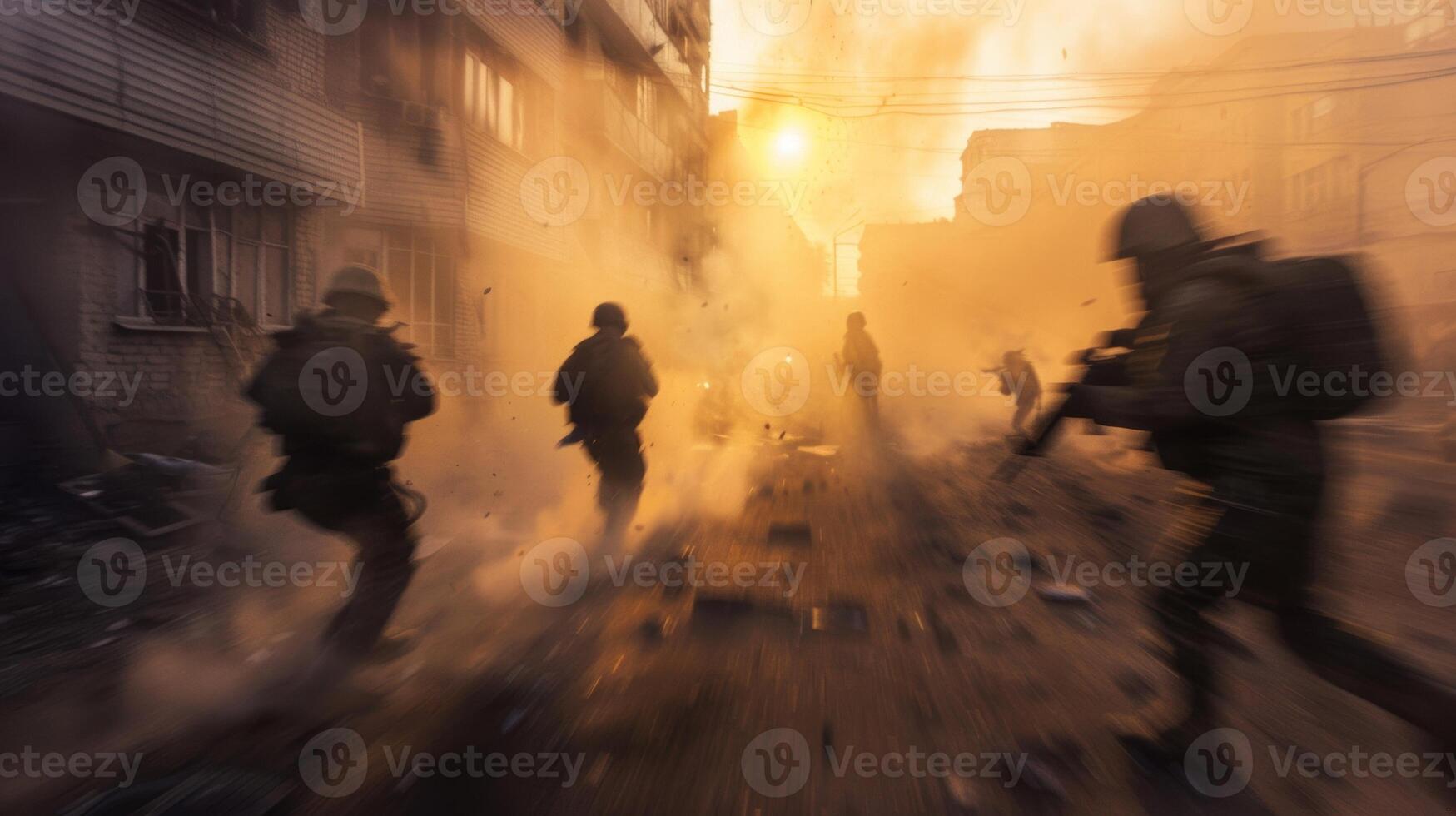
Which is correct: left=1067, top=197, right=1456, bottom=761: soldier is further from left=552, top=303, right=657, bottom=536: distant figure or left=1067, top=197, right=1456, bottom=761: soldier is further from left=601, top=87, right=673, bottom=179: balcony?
left=601, top=87, right=673, bottom=179: balcony

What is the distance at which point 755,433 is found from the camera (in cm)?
1218

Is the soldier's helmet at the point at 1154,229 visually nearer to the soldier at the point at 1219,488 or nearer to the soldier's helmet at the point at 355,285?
the soldier at the point at 1219,488

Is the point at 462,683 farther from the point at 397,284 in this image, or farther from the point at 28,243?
the point at 397,284

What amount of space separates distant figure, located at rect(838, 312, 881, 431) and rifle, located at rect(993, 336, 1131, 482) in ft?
25.2

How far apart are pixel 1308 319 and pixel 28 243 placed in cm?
1063

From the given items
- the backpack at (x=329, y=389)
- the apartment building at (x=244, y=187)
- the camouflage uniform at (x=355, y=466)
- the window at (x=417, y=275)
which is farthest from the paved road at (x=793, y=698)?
the window at (x=417, y=275)

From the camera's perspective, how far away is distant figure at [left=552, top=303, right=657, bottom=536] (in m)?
5.03

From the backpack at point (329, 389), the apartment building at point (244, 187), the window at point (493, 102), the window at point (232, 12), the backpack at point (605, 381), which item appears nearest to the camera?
the backpack at point (329, 389)

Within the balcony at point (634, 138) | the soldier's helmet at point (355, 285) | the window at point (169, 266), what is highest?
the balcony at point (634, 138)

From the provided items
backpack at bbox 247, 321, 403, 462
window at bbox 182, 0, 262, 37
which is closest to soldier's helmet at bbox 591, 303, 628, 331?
backpack at bbox 247, 321, 403, 462

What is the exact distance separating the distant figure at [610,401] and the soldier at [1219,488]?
11.4ft

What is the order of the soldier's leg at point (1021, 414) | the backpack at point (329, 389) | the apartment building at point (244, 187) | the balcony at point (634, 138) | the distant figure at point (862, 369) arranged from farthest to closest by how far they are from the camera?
the balcony at point (634, 138)
the soldier's leg at point (1021, 414)
the distant figure at point (862, 369)
the apartment building at point (244, 187)
the backpack at point (329, 389)

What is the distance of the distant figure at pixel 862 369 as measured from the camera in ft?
34.2

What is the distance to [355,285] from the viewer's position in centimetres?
305
